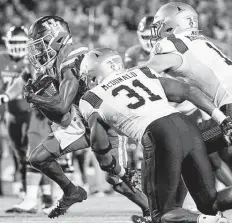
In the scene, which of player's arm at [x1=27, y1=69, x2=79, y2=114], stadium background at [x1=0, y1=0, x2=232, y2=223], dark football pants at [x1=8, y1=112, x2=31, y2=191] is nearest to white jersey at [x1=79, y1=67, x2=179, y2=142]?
player's arm at [x1=27, y1=69, x2=79, y2=114]

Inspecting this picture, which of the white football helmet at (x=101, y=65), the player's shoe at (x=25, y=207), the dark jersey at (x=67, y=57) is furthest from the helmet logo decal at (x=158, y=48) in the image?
the player's shoe at (x=25, y=207)

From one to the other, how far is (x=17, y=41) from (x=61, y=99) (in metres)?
2.87

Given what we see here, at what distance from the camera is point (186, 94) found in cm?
447

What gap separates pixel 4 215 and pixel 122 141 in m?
1.43

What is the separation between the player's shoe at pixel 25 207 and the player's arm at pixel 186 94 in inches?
112

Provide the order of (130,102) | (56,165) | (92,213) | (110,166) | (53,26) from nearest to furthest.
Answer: (130,102)
(110,166)
(56,165)
(53,26)
(92,213)

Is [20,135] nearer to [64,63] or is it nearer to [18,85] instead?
[18,85]

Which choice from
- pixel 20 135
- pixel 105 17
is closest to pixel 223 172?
pixel 20 135

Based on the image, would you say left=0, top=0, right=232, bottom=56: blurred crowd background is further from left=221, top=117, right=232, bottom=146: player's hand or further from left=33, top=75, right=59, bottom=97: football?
left=221, top=117, right=232, bottom=146: player's hand

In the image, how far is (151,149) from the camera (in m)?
4.27

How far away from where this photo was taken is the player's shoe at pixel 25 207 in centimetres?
688

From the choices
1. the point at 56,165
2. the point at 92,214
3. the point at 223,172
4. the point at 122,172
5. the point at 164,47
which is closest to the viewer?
the point at 164,47

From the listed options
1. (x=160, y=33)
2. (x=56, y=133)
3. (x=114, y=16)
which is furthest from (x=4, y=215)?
(x=114, y=16)

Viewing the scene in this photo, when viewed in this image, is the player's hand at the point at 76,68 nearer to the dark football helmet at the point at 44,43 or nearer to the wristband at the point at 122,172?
the dark football helmet at the point at 44,43
